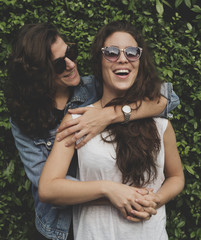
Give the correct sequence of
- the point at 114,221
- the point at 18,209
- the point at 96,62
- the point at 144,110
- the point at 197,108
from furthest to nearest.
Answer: the point at 18,209 → the point at 197,108 → the point at 96,62 → the point at 144,110 → the point at 114,221

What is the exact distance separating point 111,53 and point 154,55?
94 cm

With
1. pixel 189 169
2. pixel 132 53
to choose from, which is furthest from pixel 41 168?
pixel 189 169

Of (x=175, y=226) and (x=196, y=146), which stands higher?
(x=196, y=146)

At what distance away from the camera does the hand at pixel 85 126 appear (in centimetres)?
168

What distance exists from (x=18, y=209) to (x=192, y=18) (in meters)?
2.65

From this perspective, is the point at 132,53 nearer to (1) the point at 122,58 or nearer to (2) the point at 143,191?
(1) the point at 122,58

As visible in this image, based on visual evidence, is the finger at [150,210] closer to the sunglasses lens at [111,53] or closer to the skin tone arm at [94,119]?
the skin tone arm at [94,119]

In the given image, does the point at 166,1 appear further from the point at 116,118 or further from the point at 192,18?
the point at 116,118

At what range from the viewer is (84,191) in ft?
5.17

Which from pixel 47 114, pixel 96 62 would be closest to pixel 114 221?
pixel 47 114

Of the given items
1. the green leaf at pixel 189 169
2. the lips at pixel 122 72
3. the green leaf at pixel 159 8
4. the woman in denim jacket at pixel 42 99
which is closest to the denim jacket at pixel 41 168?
the woman in denim jacket at pixel 42 99

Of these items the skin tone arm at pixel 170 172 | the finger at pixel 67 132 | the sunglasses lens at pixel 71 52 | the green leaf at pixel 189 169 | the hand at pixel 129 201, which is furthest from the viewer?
the green leaf at pixel 189 169

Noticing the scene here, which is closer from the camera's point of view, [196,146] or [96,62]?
[96,62]

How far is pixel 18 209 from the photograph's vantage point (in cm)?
288
